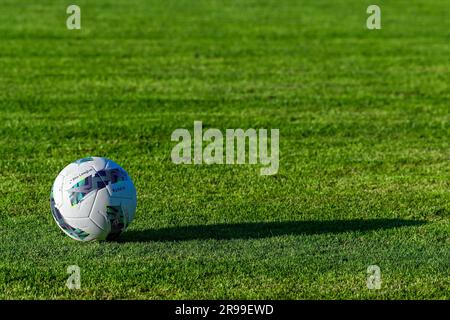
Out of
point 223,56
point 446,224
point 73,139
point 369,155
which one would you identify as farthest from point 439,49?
point 446,224

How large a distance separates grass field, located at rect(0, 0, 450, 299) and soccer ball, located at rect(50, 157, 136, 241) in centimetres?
19

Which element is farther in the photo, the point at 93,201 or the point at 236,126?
the point at 236,126

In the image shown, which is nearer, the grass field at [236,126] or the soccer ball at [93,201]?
the grass field at [236,126]

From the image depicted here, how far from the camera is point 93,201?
9000 millimetres

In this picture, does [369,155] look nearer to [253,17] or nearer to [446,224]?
[446,224]

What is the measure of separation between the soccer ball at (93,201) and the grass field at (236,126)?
19cm

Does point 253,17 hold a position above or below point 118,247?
Result: above

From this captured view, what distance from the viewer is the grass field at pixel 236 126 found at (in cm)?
858

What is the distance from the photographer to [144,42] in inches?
818

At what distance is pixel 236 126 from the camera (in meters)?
14.2

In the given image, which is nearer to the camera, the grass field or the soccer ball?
the grass field

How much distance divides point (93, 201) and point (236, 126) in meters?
5.43

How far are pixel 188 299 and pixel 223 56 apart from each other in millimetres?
11728

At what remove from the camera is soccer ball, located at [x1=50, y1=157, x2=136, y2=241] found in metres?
8.98
